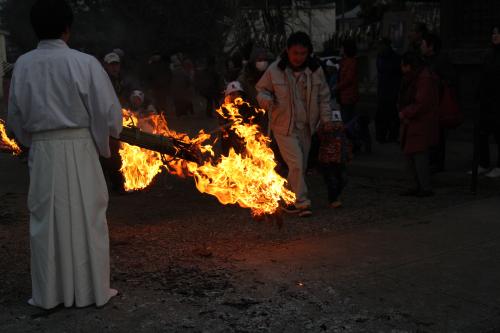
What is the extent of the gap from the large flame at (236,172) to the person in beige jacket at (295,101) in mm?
280

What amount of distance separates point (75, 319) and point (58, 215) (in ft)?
2.29

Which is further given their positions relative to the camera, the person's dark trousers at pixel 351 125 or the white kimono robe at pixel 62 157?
the person's dark trousers at pixel 351 125

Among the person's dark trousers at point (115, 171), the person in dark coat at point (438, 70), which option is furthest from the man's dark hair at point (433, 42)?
the person's dark trousers at point (115, 171)

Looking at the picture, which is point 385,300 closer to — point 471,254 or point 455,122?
point 471,254

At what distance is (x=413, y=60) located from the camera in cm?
832

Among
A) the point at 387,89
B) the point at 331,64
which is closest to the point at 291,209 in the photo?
the point at 331,64

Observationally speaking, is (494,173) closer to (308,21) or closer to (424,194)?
(424,194)

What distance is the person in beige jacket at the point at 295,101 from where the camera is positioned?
7547 millimetres

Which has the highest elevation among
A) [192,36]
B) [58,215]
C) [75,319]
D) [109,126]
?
[192,36]

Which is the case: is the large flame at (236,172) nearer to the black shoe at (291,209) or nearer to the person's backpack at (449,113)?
the black shoe at (291,209)

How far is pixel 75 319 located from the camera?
4.71 metres

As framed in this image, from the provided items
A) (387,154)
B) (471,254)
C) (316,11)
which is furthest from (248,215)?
(316,11)

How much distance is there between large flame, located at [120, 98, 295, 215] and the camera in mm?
6555

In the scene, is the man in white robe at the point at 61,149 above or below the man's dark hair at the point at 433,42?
below
